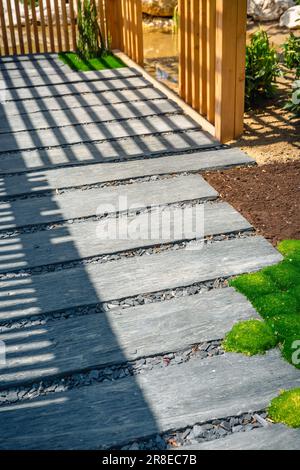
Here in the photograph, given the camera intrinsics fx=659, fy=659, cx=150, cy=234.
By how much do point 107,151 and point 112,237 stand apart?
159 centimetres

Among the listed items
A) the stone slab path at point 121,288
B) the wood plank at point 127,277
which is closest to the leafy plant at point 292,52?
the stone slab path at point 121,288

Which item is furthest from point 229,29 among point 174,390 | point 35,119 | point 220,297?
point 174,390

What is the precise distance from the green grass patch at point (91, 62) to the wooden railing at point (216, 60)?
78.4 inches

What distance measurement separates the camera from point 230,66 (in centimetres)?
547

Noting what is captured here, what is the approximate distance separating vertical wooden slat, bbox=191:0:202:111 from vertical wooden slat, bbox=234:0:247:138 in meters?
0.82

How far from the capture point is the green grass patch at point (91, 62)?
837 cm

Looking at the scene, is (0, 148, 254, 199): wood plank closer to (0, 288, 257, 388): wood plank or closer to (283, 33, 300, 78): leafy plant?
(0, 288, 257, 388): wood plank

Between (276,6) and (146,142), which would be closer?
(146,142)

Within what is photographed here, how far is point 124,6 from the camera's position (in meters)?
8.55

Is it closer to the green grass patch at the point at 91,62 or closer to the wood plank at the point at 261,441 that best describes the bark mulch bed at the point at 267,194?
the wood plank at the point at 261,441

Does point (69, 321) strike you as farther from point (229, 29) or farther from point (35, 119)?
point (35, 119)

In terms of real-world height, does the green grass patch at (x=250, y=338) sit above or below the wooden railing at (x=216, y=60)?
below

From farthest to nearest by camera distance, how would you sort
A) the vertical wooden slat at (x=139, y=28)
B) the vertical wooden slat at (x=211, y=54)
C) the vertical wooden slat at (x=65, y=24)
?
the vertical wooden slat at (x=65, y=24)
the vertical wooden slat at (x=139, y=28)
the vertical wooden slat at (x=211, y=54)
